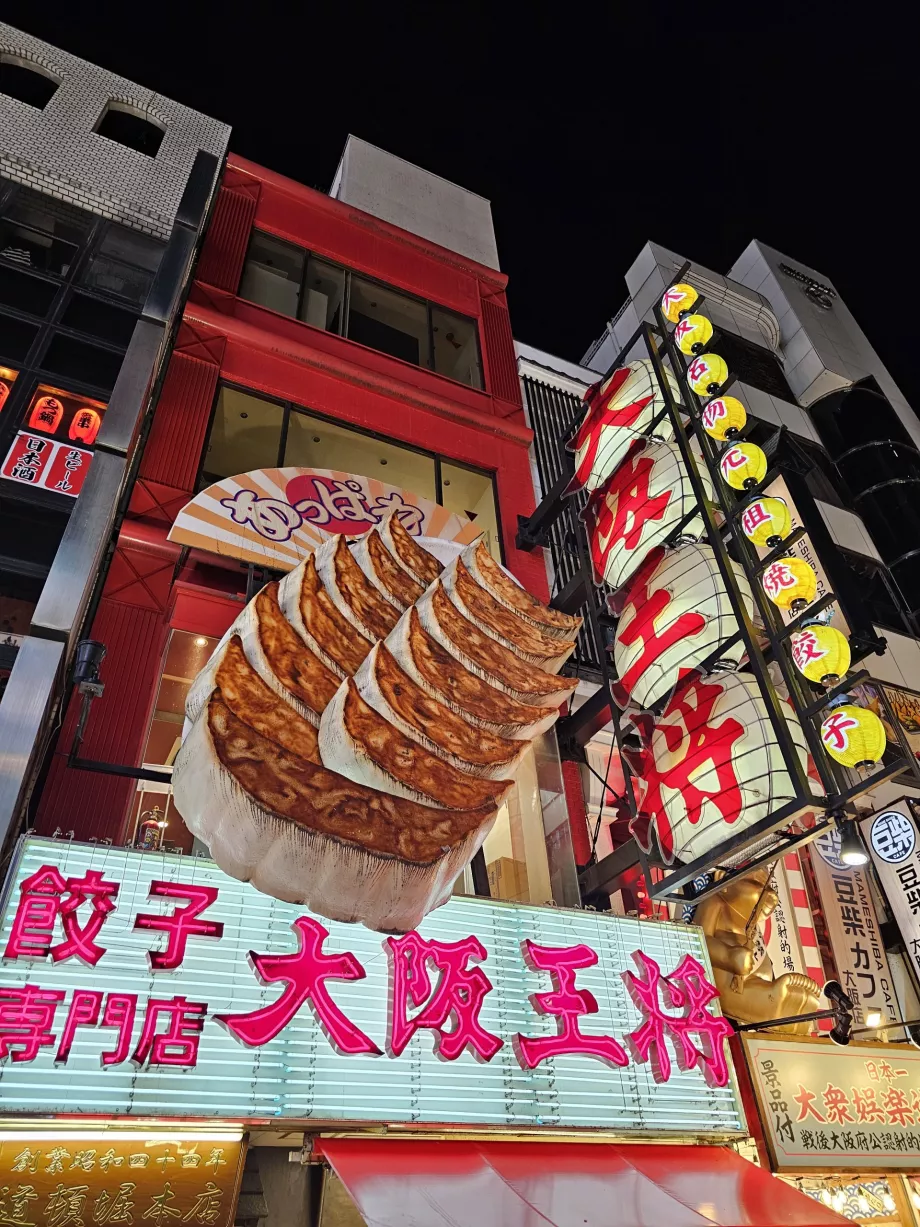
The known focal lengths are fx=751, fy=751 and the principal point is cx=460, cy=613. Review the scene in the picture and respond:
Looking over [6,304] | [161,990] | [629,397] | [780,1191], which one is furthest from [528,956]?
[6,304]

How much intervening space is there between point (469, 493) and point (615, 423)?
303 centimetres

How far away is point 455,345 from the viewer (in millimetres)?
14664

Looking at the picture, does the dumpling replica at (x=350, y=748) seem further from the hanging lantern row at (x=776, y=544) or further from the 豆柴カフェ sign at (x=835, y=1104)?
the 豆柴カフェ sign at (x=835, y=1104)

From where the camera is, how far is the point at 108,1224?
14.7ft

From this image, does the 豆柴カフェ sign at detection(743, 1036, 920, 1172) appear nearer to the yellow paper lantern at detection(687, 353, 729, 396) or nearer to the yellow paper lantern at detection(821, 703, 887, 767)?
the yellow paper lantern at detection(821, 703, 887, 767)

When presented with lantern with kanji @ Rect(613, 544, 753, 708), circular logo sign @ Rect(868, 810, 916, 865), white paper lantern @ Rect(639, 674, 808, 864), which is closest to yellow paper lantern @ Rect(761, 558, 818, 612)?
lantern with kanji @ Rect(613, 544, 753, 708)

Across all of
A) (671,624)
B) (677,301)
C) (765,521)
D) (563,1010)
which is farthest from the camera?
(677,301)

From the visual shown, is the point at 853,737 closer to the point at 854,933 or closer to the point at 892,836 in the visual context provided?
the point at 892,836

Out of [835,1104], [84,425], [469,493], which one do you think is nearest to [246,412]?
[84,425]

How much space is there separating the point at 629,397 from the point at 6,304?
9.41 meters

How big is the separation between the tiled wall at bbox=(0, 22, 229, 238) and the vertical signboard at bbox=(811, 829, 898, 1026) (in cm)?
1457

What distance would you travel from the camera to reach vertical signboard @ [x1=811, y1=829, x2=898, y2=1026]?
10500mm

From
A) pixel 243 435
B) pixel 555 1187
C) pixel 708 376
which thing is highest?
pixel 243 435

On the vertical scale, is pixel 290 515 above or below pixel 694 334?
below
